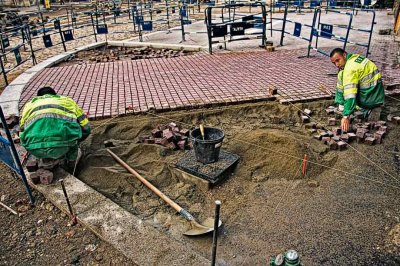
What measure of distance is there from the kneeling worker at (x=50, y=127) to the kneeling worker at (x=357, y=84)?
164 inches

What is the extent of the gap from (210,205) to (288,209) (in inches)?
36.6

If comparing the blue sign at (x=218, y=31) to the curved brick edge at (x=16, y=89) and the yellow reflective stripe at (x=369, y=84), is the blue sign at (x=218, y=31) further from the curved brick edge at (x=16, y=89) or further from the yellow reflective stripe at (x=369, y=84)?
the yellow reflective stripe at (x=369, y=84)

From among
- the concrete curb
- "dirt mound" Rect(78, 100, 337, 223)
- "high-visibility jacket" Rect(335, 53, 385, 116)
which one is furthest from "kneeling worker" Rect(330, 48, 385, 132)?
the concrete curb

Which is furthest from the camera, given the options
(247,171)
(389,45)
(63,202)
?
(389,45)

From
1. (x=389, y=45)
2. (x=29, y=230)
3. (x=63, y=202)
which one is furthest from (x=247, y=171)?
(x=389, y=45)

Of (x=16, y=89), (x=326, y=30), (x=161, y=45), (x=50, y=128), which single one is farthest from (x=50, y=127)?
(x=161, y=45)

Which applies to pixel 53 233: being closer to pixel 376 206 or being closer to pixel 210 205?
pixel 210 205

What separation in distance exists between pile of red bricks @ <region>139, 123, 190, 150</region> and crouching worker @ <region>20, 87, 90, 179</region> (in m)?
1.19

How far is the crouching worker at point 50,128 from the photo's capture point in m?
4.05

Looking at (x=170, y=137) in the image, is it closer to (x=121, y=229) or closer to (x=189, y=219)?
(x=189, y=219)

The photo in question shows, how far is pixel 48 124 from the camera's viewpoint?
4.07 m

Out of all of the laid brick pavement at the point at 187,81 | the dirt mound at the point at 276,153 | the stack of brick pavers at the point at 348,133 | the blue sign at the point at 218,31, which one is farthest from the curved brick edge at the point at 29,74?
the stack of brick pavers at the point at 348,133

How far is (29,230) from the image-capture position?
11.6ft

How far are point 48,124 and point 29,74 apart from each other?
5799 mm
